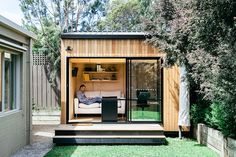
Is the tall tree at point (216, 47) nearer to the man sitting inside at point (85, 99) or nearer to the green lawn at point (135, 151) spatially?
the green lawn at point (135, 151)

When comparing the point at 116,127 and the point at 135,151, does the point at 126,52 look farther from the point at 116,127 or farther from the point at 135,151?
the point at 135,151

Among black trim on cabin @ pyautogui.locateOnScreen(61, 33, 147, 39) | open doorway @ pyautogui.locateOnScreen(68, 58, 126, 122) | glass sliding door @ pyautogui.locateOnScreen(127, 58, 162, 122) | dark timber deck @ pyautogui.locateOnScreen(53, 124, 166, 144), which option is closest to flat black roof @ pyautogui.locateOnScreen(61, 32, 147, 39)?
black trim on cabin @ pyautogui.locateOnScreen(61, 33, 147, 39)

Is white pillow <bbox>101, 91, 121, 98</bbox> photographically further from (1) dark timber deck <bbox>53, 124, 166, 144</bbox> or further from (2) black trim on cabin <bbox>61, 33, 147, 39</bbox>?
(1) dark timber deck <bbox>53, 124, 166, 144</bbox>

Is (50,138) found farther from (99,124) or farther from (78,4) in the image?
(78,4)

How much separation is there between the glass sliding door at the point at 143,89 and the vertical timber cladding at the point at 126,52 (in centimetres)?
24

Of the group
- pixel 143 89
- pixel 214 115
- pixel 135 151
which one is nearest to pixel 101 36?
pixel 143 89

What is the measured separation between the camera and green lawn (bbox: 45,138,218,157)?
315 inches

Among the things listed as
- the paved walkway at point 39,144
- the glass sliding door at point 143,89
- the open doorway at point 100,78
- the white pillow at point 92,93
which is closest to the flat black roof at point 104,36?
the glass sliding door at point 143,89

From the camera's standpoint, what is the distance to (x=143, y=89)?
10797 mm

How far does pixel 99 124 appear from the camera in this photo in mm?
10602

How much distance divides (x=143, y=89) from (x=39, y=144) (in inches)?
140

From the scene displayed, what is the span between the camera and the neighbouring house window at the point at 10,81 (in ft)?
24.9

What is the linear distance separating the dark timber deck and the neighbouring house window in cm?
154

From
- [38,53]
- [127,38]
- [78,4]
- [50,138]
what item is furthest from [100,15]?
[50,138]
